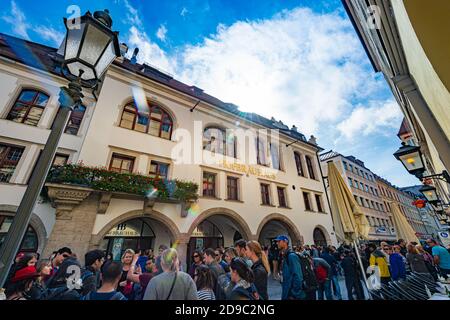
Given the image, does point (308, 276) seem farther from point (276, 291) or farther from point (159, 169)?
point (159, 169)

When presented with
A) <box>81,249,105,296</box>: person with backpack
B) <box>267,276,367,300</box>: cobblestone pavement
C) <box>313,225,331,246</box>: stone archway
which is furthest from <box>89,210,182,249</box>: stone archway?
<box>313,225,331,246</box>: stone archway

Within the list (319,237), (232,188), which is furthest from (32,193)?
(319,237)

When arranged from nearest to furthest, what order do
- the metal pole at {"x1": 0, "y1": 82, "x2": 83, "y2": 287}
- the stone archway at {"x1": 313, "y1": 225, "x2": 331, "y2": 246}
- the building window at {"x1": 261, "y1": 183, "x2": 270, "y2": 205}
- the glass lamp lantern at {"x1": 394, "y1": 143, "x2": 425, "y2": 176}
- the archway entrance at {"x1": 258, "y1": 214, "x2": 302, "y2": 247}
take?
1. the metal pole at {"x1": 0, "y1": 82, "x2": 83, "y2": 287}
2. the glass lamp lantern at {"x1": 394, "y1": 143, "x2": 425, "y2": 176}
3. the archway entrance at {"x1": 258, "y1": 214, "x2": 302, "y2": 247}
4. the building window at {"x1": 261, "y1": 183, "x2": 270, "y2": 205}
5. the stone archway at {"x1": 313, "y1": 225, "x2": 331, "y2": 246}

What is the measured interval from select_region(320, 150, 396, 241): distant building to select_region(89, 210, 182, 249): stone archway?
83.5 feet

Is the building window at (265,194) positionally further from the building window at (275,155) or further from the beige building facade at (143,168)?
the building window at (275,155)

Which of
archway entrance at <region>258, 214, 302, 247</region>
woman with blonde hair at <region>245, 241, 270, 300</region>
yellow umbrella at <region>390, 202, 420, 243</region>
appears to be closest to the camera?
woman with blonde hair at <region>245, 241, 270, 300</region>

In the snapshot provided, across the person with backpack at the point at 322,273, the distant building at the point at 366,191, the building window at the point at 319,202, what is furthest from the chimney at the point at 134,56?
the distant building at the point at 366,191

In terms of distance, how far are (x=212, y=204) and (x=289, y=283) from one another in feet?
25.0

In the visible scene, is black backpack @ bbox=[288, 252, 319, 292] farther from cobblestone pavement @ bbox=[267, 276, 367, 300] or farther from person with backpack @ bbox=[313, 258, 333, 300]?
cobblestone pavement @ bbox=[267, 276, 367, 300]

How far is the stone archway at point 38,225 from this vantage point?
7.79 m

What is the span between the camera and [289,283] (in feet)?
13.6

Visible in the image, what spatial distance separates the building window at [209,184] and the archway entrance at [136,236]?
3.09 metres

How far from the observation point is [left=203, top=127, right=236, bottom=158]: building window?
44.1 feet
